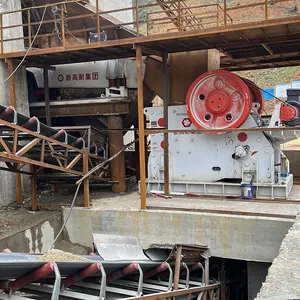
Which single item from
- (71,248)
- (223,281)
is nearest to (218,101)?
(223,281)

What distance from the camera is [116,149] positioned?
10141 mm

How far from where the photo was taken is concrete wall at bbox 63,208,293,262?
23.4ft

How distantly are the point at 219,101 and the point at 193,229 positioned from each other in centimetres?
286

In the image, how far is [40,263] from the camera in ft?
14.3

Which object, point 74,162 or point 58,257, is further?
point 74,162

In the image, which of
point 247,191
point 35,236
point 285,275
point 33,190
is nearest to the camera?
point 285,275

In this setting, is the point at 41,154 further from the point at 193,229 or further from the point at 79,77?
the point at 79,77

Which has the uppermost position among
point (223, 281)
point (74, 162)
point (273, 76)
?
point (273, 76)

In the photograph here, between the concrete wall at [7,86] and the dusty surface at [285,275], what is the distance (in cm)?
693

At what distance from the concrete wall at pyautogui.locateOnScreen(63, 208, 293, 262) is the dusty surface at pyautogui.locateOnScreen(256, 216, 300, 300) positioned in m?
2.27

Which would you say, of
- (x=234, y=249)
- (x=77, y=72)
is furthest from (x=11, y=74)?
(x=234, y=249)

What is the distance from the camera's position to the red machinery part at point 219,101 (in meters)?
8.30

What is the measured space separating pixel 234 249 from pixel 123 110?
4522 millimetres

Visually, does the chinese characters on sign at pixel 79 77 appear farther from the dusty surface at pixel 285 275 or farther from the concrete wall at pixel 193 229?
the dusty surface at pixel 285 275
